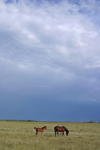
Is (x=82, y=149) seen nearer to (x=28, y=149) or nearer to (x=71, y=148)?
(x=71, y=148)

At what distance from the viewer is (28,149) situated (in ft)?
41.6

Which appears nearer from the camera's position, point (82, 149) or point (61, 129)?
point (82, 149)

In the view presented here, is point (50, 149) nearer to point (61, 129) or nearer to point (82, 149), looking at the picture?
point (82, 149)

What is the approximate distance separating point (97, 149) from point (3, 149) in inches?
277

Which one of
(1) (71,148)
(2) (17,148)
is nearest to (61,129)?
(1) (71,148)

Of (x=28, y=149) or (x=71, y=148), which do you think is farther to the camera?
(x=71, y=148)

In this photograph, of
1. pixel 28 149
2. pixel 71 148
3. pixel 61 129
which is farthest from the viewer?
pixel 61 129

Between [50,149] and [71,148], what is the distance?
178 centimetres

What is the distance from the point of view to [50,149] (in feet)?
42.1

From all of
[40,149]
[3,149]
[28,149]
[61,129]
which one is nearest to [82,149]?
[40,149]

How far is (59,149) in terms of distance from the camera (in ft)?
43.2

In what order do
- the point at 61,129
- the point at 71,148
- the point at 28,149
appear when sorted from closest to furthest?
the point at 28,149, the point at 71,148, the point at 61,129

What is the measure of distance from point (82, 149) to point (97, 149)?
1.12 meters

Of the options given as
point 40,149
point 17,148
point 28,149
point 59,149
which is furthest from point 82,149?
point 17,148
